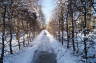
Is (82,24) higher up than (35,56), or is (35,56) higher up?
(82,24)

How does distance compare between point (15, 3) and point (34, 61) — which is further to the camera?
point (15, 3)

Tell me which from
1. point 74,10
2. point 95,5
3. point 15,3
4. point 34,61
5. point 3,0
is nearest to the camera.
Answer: point 95,5

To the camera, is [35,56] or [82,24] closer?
[82,24]

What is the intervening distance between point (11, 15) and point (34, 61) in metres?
4.80

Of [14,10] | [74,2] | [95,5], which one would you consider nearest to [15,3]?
[14,10]

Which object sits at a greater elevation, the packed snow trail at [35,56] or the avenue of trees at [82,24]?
the avenue of trees at [82,24]

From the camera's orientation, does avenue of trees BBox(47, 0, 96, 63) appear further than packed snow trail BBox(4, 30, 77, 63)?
No

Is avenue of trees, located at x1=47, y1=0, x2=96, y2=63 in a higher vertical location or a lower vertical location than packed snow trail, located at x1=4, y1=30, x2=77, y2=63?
higher

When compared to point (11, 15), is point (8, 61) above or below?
below

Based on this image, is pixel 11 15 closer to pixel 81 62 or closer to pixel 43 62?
pixel 43 62

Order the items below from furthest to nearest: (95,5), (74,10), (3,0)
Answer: (74,10)
(3,0)
(95,5)

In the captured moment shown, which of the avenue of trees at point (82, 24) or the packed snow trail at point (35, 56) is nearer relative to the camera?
the avenue of trees at point (82, 24)

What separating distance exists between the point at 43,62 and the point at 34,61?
0.91m

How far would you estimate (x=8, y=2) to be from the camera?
16.6 meters
